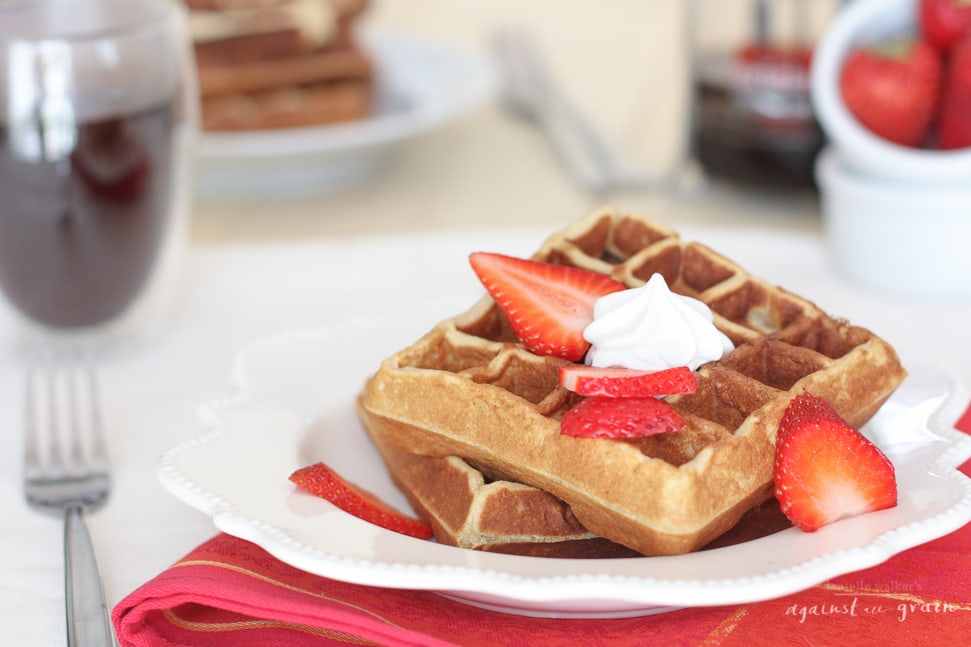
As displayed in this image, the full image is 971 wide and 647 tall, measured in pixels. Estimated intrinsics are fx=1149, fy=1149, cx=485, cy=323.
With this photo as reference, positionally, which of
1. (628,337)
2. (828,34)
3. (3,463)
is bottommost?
(3,463)

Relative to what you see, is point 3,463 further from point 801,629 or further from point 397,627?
point 801,629

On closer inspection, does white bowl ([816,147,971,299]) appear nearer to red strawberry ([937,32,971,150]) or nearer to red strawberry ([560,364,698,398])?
red strawberry ([937,32,971,150])

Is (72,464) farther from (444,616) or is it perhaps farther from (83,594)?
(444,616)

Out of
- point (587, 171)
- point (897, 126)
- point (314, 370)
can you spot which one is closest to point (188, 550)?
point (314, 370)

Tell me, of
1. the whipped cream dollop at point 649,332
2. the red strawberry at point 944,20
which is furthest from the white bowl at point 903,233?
the whipped cream dollop at point 649,332

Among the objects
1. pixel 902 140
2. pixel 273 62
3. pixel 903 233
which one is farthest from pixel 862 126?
pixel 273 62

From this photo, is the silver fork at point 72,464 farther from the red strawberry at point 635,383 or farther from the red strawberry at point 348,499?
the red strawberry at point 635,383
